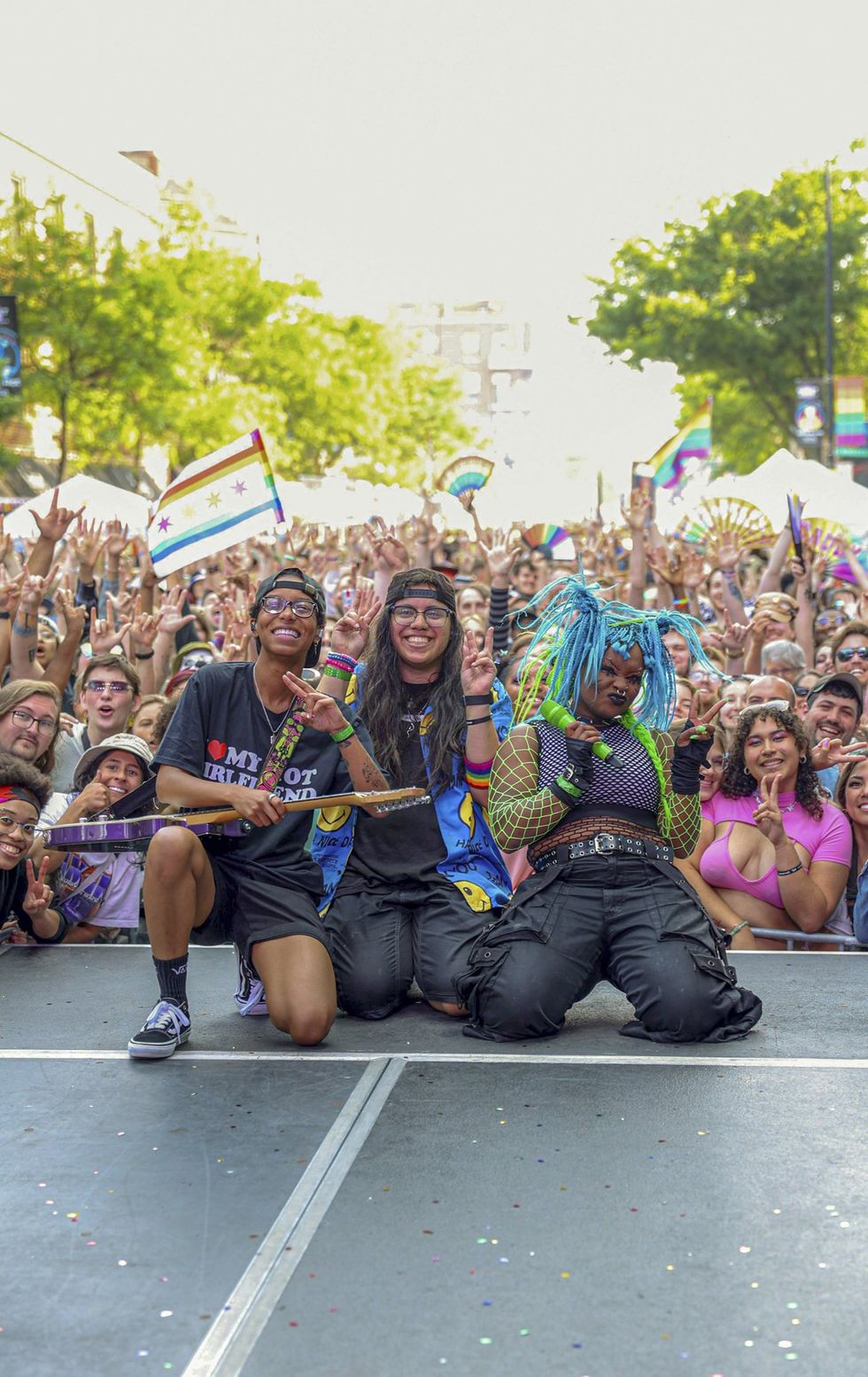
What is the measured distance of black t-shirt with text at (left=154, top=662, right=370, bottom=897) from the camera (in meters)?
4.79

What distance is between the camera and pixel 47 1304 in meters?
2.96

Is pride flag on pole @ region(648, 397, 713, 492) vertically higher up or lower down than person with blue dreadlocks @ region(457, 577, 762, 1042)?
higher up

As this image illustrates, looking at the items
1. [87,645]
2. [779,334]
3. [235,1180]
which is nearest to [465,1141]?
[235,1180]

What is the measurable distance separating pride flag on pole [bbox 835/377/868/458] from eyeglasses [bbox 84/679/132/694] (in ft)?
92.1

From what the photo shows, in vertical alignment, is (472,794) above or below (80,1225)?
above

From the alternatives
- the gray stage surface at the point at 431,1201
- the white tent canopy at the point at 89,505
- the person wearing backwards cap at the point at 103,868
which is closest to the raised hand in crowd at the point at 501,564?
the person wearing backwards cap at the point at 103,868

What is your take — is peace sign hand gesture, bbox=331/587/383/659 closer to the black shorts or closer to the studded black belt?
the black shorts

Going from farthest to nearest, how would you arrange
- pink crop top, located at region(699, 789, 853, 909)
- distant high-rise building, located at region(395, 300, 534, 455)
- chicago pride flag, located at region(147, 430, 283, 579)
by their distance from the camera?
distant high-rise building, located at region(395, 300, 534, 455)
chicago pride flag, located at region(147, 430, 283, 579)
pink crop top, located at region(699, 789, 853, 909)

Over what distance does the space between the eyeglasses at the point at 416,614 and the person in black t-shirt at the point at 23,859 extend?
146cm

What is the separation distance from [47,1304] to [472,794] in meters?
2.62

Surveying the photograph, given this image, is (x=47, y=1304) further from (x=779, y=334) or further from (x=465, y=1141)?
→ (x=779, y=334)

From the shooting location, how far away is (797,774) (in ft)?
19.1

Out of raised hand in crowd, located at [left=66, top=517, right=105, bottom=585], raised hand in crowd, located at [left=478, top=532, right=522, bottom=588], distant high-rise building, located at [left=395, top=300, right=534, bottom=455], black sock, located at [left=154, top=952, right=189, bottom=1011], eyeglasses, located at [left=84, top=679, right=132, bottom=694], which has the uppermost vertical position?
distant high-rise building, located at [left=395, top=300, right=534, bottom=455]

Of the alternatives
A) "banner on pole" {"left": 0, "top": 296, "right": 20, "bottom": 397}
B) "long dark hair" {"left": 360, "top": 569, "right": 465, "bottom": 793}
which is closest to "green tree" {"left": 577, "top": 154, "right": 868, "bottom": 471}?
"banner on pole" {"left": 0, "top": 296, "right": 20, "bottom": 397}
